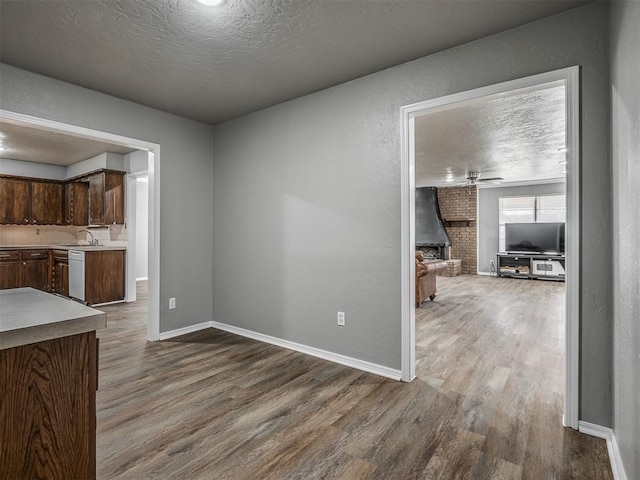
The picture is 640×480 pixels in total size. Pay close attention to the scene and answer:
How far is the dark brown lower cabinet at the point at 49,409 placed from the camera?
1.01 metres

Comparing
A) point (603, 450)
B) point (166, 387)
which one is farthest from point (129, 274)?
point (603, 450)

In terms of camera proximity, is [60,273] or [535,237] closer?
[60,273]

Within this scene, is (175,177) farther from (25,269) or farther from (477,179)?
(477,179)

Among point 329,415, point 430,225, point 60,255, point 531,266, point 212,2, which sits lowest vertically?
point 329,415

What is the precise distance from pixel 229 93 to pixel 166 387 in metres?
2.55

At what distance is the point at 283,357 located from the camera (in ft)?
10.7

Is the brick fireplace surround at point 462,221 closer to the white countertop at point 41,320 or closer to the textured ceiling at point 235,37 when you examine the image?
the textured ceiling at point 235,37

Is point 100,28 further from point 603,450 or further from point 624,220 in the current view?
point 603,450

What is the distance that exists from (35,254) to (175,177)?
4.22m

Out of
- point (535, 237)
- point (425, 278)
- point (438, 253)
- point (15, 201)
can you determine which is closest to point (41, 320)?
point (425, 278)

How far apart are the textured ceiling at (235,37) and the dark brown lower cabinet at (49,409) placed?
1893 millimetres

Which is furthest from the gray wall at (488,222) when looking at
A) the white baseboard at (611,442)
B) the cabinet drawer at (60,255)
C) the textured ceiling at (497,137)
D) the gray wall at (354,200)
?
the cabinet drawer at (60,255)

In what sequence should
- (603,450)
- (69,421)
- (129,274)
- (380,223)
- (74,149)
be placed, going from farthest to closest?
1. (129,274)
2. (74,149)
3. (380,223)
4. (603,450)
5. (69,421)

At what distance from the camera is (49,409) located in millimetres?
1077
